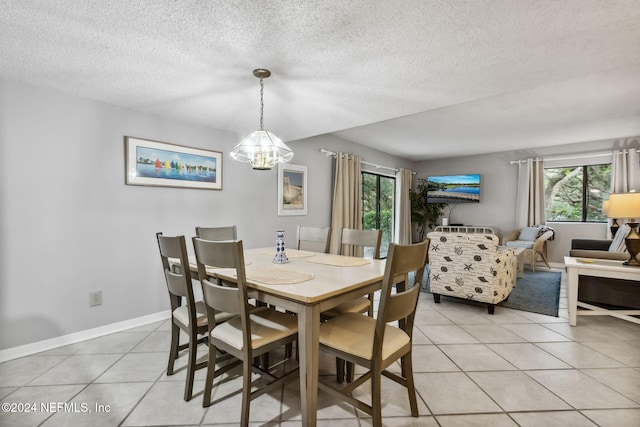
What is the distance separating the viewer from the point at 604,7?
134 centimetres

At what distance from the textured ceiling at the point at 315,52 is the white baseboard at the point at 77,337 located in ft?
6.53

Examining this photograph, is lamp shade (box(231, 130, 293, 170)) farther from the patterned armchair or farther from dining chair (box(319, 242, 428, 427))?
the patterned armchair

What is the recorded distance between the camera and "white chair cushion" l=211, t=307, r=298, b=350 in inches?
57.7

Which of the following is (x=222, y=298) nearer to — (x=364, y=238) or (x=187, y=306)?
(x=187, y=306)

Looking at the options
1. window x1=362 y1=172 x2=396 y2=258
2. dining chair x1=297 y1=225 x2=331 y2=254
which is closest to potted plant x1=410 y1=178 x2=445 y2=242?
window x1=362 y1=172 x2=396 y2=258

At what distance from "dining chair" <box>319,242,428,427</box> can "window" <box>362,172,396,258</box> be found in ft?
13.6

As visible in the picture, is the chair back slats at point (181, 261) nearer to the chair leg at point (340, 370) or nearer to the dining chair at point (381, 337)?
the dining chair at point (381, 337)

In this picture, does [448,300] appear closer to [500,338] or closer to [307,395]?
[500,338]

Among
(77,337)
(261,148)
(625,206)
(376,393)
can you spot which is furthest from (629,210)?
(77,337)

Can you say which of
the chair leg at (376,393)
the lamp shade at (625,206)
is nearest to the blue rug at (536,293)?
the lamp shade at (625,206)

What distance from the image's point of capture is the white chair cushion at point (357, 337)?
1.37m

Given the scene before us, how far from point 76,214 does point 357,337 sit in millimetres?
2502

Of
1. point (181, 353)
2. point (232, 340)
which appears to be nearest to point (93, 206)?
point (181, 353)

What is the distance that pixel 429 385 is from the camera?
183cm
